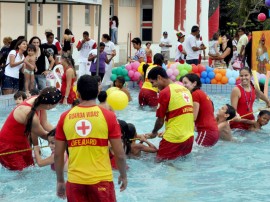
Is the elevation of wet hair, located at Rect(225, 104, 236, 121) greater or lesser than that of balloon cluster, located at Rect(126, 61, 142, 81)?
lesser

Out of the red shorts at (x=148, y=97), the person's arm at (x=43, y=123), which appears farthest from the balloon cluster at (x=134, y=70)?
the person's arm at (x=43, y=123)

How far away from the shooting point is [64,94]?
1595cm

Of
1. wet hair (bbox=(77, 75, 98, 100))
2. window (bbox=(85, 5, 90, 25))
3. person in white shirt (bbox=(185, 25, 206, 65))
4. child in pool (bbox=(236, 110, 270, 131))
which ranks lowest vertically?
child in pool (bbox=(236, 110, 270, 131))

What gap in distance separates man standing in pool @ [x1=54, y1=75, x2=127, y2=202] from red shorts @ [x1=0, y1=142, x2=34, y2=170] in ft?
8.78

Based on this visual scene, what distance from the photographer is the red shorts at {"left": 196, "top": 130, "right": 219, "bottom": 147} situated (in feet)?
35.6

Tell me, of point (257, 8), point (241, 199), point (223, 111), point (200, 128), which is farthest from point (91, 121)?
point (257, 8)

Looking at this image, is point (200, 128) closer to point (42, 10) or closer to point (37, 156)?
point (37, 156)

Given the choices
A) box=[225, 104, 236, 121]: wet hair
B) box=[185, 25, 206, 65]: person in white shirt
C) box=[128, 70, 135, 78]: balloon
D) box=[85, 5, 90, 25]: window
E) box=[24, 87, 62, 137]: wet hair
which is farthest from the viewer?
box=[85, 5, 90, 25]: window

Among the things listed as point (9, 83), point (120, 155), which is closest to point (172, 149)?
point (120, 155)

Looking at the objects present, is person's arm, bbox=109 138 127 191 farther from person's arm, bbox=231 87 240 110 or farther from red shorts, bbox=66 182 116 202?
person's arm, bbox=231 87 240 110

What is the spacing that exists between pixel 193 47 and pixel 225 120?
10233 millimetres

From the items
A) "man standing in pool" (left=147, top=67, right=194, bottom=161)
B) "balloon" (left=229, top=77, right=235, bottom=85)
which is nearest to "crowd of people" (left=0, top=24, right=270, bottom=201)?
"man standing in pool" (left=147, top=67, right=194, bottom=161)

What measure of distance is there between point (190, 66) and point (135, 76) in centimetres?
151

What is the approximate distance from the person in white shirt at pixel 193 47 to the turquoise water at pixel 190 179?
1018cm
